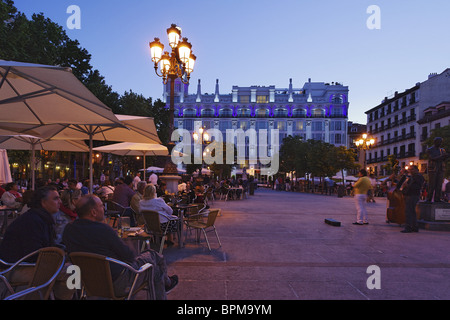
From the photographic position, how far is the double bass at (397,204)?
898 cm

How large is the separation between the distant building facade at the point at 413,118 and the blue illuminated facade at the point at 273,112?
1467 cm

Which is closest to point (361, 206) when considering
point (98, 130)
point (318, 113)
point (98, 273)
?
point (98, 130)

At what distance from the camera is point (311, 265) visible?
15.7ft

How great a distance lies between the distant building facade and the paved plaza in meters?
37.3

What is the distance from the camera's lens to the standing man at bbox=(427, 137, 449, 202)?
8.55m

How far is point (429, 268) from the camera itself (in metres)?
4.69

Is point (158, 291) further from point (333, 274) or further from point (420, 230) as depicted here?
point (420, 230)

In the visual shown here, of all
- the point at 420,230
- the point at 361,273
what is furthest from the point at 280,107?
the point at 361,273

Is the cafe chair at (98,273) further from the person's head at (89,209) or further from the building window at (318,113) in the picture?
the building window at (318,113)

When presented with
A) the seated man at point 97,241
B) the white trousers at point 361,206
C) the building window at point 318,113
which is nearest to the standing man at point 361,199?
the white trousers at point 361,206

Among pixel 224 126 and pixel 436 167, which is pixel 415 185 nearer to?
pixel 436 167

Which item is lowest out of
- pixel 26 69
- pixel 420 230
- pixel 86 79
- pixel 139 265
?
pixel 420 230
